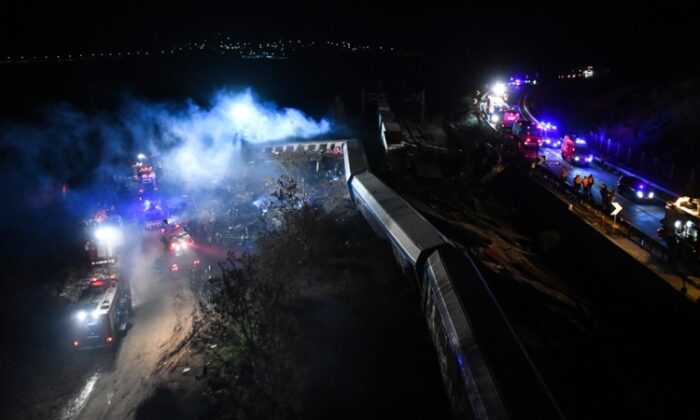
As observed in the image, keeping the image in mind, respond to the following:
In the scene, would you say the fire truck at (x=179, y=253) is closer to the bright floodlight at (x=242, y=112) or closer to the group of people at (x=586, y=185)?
the group of people at (x=586, y=185)

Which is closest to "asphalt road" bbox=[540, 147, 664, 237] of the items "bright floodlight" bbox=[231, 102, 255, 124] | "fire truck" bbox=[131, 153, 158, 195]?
"fire truck" bbox=[131, 153, 158, 195]

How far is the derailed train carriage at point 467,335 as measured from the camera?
673 cm

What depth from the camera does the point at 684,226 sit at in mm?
A: 18406

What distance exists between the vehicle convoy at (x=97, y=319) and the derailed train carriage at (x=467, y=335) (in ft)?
39.7

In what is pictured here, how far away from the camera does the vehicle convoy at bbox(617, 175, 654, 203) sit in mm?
24781

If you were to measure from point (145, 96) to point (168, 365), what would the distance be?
45.6 meters

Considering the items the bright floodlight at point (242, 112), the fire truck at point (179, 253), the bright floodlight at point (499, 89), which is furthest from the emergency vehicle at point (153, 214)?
the bright floodlight at point (499, 89)

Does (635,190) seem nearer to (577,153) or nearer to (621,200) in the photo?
(621,200)

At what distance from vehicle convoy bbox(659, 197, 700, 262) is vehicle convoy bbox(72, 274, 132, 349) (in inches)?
932

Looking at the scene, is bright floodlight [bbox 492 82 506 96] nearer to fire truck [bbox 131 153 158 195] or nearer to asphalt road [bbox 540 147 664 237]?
asphalt road [bbox 540 147 664 237]

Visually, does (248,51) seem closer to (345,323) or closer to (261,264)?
(261,264)

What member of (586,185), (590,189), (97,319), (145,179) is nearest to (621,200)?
(590,189)

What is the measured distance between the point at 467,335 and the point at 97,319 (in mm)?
15303

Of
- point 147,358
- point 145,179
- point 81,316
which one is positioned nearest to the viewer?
point 147,358
